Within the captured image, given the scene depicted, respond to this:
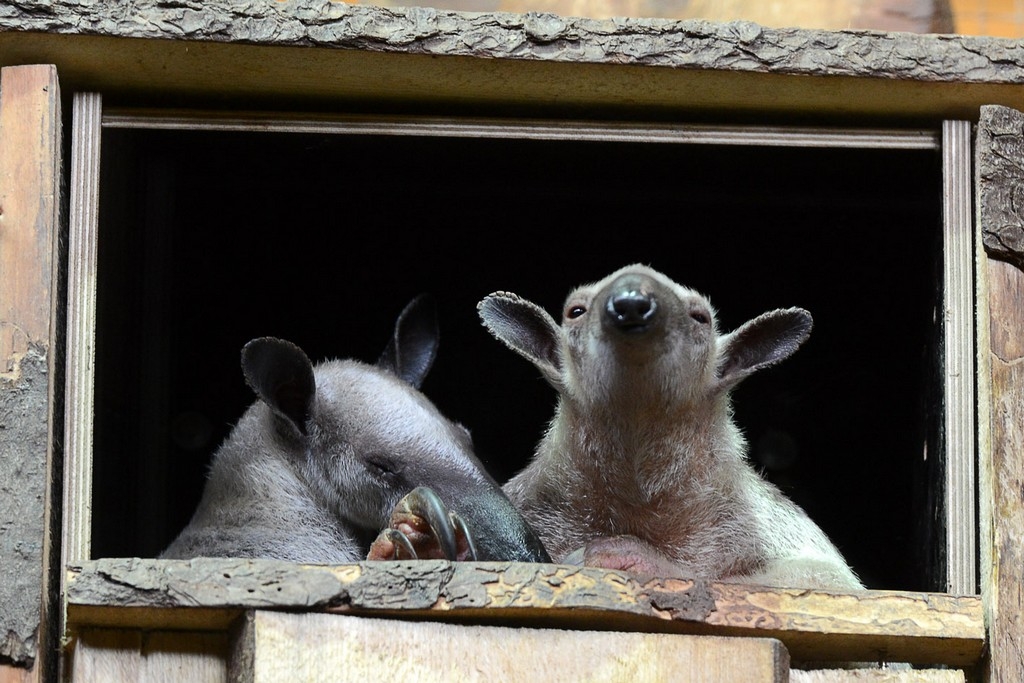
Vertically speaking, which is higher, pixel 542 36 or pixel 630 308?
pixel 542 36

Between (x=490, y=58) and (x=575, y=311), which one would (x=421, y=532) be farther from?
(x=490, y=58)

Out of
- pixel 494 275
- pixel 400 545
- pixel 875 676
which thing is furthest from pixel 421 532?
pixel 494 275

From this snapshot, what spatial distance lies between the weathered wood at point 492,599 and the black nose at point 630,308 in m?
0.75

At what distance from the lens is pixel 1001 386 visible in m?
3.41

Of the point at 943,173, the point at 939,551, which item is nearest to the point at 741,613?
the point at 939,551

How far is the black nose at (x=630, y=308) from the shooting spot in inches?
140

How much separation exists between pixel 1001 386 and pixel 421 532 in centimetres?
136

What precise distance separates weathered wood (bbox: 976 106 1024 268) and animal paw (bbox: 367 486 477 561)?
1397 mm

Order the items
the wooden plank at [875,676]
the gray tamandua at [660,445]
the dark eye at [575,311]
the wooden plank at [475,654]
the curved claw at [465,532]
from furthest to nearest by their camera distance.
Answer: the dark eye at [575,311] < the gray tamandua at [660,445] < the curved claw at [465,532] < the wooden plank at [875,676] < the wooden plank at [475,654]

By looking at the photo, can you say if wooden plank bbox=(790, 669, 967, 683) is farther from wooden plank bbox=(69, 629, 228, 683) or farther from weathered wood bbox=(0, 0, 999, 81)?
weathered wood bbox=(0, 0, 999, 81)

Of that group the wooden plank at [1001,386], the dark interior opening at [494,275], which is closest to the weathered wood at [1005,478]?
the wooden plank at [1001,386]

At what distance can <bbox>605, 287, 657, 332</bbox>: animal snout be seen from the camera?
3568 mm

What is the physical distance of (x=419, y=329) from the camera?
176 inches

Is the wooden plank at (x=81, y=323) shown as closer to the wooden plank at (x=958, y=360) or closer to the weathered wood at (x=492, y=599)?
the weathered wood at (x=492, y=599)
